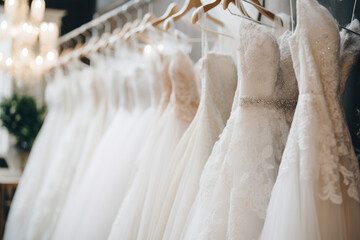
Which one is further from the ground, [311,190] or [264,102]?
[264,102]

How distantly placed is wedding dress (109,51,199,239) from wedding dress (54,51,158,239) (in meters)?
0.22

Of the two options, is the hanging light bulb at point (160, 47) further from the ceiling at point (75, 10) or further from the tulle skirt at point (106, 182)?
the ceiling at point (75, 10)

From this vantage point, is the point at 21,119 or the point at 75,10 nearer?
the point at 21,119

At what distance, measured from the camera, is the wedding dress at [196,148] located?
4.38 feet

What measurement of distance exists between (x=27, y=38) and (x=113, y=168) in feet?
4.51

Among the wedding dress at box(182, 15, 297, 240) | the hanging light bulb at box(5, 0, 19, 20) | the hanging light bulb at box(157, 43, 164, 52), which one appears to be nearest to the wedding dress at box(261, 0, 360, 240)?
the wedding dress at box(182, 15, 297, 240)

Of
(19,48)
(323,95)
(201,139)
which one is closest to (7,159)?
(19,48)

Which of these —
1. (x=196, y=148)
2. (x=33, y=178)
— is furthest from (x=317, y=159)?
(x=33, y=178)

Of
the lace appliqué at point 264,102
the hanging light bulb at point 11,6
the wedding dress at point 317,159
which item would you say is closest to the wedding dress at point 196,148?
the lace appliqué at point 264,102

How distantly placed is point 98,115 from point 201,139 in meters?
1.24

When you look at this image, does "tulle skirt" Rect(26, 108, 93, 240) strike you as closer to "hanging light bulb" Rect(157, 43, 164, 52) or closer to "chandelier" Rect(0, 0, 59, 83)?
"chandelier" Rect(0, 0, 59, 83)

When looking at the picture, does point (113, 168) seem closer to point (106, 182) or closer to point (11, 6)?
point (106, 182)

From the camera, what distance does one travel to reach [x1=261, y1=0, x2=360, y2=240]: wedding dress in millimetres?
892

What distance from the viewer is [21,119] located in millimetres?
3635
